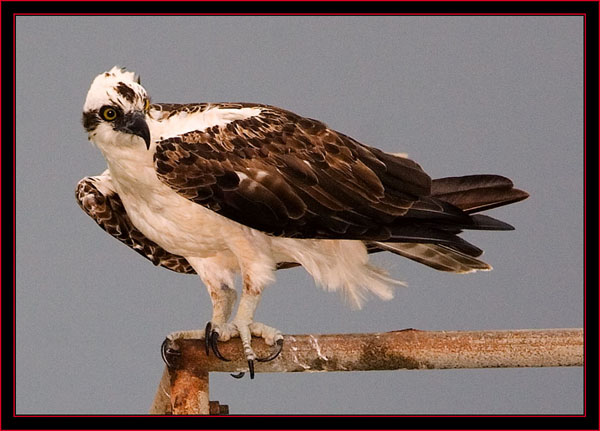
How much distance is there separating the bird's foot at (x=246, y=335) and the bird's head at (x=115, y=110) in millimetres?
755

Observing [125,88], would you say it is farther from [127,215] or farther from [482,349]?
[482,349]

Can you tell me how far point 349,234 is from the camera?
4469mm

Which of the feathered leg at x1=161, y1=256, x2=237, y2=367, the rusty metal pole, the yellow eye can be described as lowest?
the rusty metal pole

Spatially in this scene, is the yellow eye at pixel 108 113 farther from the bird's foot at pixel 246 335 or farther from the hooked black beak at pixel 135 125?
the bird's foot at pixel 246 335

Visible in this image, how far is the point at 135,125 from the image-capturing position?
13.8 ft

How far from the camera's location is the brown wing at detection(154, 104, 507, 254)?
171 inches

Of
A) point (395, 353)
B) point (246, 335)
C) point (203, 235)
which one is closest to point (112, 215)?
point (203, 235)

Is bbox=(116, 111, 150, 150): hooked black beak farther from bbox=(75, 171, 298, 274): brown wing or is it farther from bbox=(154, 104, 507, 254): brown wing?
bbox=(75, 171, 298, 274): brown wing

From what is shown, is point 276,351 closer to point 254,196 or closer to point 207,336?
point 207,336

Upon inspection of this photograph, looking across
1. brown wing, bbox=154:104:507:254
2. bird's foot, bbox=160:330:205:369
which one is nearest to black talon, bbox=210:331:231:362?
bird's foot, bbox=160:330:205:369

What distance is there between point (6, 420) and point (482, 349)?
1.80m

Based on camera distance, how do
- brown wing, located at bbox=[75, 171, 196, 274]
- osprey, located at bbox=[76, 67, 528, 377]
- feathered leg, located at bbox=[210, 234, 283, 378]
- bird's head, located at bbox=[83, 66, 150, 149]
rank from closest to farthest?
1. bird's head, located at bbox=[83, 66, 150, 149]
2. osprey, located at bbox=[76, 67, 528, 377]
3. feathered leg, located at bbox=[210, 234, 283, 378]
4. brown wing, located at bbox=[75, 171, 196, 274]
